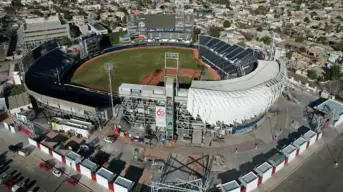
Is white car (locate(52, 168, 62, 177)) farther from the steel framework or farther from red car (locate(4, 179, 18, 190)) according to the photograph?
the steel framework

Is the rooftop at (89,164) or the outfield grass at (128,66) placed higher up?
the outfield grass at (128,66)

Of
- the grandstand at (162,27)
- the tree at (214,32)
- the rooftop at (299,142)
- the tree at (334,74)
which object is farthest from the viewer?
the tree at (214,32)

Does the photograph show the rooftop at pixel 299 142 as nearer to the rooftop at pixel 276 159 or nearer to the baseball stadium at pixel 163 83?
the rooftop at pixel 276 159

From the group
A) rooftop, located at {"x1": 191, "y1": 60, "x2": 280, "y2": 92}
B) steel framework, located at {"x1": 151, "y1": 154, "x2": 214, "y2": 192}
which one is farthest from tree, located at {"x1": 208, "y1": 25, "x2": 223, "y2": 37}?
steel framework, located at {"x1": 151, "y1": 154, "x2": 214, "y2": 192}

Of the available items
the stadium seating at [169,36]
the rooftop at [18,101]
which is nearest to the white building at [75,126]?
the rooftop at [18,101]

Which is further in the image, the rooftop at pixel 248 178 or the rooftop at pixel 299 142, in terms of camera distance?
the rooftop at pixel 299 142

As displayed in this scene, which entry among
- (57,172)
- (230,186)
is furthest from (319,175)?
(57,172)

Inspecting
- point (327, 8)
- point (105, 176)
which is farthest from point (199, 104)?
point (327, 8)
